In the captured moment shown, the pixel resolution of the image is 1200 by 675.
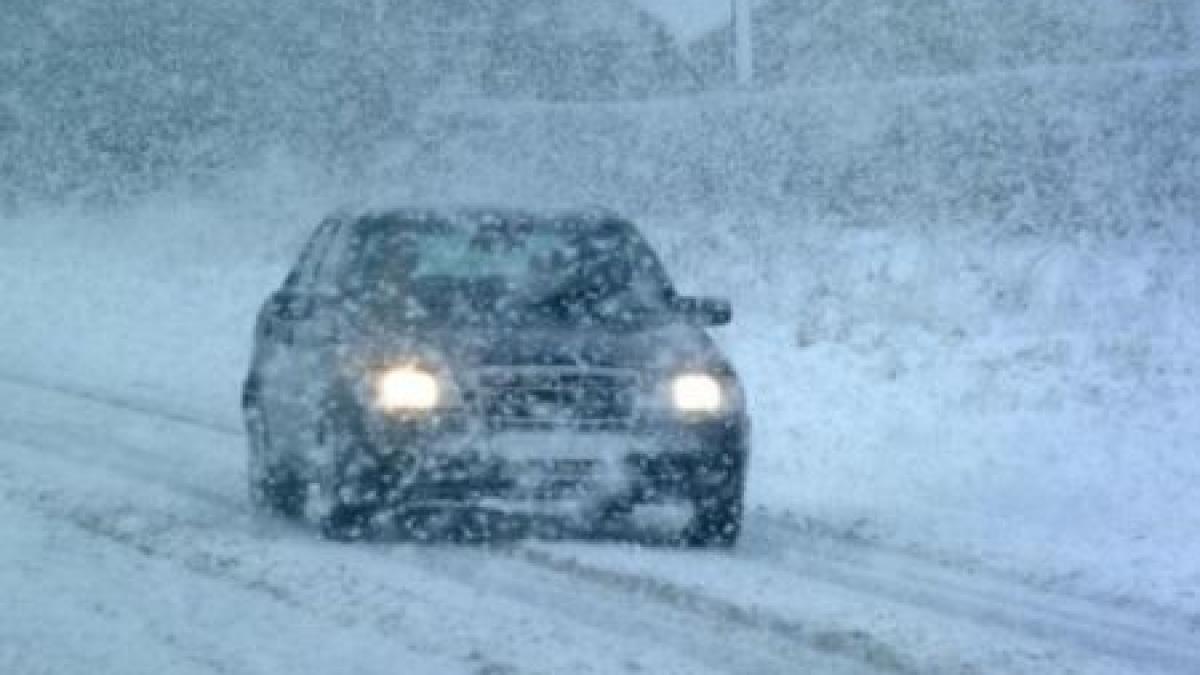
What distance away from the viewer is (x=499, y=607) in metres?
8.02

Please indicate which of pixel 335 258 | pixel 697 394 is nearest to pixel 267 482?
pixel 335 258

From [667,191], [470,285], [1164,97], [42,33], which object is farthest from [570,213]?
[42,33]

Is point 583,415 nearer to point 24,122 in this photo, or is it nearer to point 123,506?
point 123,506

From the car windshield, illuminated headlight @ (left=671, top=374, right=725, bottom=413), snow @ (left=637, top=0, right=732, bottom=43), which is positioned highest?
snow @ (left=637, top=0, right=732, bottom=43)

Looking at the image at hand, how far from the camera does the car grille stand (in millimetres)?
9422

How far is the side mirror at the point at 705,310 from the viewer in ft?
34.5

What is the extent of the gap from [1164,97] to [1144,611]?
657 inches

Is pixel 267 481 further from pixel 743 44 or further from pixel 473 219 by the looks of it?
pixel 743 44

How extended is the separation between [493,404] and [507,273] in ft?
4.12

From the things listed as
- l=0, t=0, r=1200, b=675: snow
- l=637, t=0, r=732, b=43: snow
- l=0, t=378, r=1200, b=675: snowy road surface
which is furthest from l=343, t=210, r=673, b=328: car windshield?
l=637, t=0, r=732, b=43: snow

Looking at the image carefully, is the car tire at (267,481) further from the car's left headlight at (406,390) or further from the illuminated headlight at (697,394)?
the illuminated headlight at (697,394)

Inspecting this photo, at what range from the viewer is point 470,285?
407 inches

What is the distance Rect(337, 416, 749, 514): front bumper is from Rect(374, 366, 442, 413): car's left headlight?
0.08 metres

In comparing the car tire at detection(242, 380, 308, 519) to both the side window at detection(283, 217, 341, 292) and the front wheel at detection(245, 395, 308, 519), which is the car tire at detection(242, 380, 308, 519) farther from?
the side window at detection(283, 217, 341, 292)
